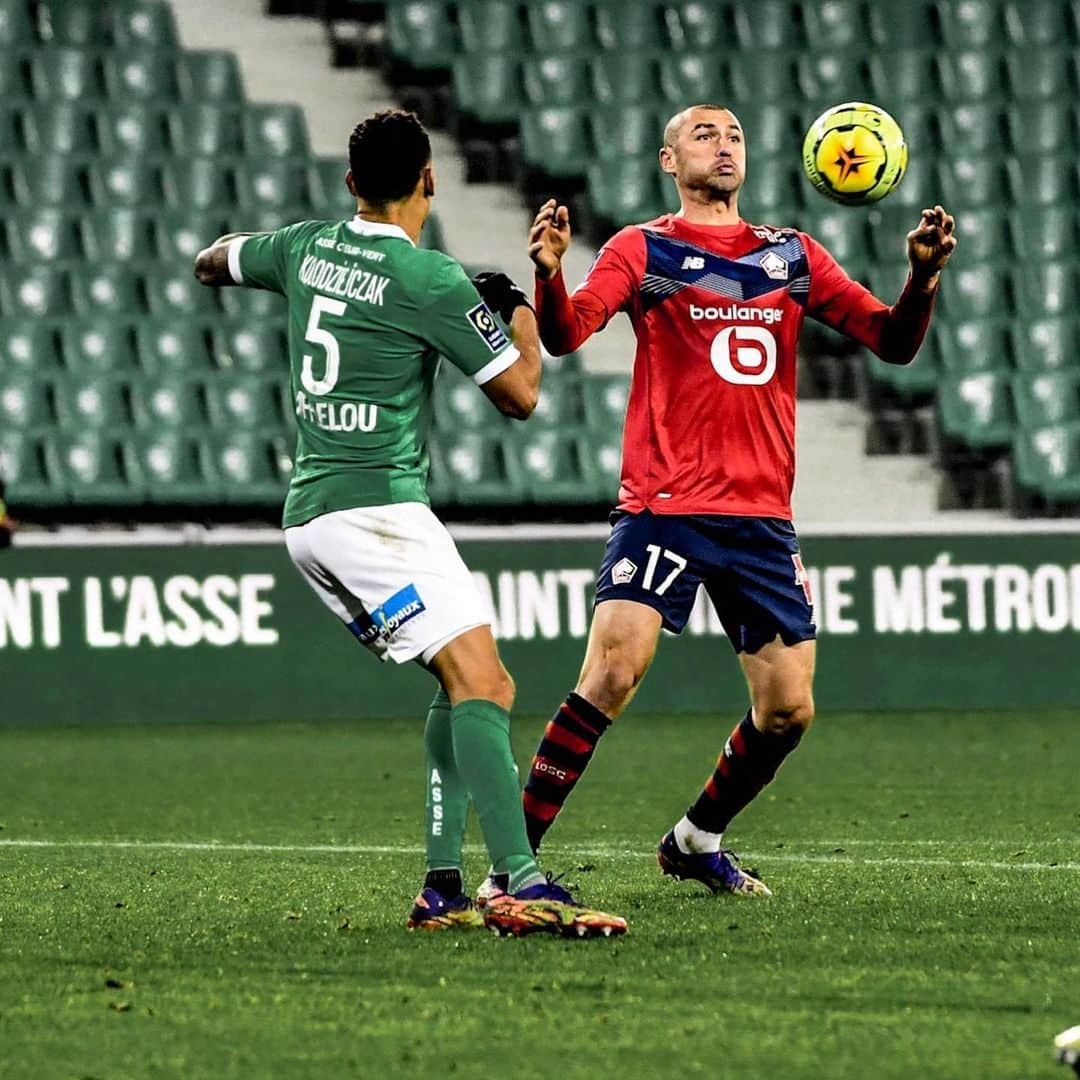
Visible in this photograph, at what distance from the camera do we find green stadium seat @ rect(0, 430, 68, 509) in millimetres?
12328

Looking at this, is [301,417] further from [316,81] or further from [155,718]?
[316,81]

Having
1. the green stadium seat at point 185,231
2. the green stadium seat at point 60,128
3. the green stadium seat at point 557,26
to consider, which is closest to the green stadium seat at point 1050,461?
the green stadium seat at point 557,26

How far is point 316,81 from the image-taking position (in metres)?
15.5

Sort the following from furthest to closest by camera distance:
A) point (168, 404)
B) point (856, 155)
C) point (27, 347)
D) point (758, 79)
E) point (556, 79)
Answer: point (758, 79)
point (556, 79)
point (27, 347)
point (168, 404)
point (856, 155)

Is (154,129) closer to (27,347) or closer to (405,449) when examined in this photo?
(27,347)

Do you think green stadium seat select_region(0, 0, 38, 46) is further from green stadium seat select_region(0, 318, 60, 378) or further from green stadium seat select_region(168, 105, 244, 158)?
green stadium seat select_region(0, 318, 60, 378)

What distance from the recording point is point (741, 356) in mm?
5918

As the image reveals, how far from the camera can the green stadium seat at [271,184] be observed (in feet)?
46.4

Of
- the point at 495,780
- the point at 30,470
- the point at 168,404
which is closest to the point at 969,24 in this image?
the point at 168,404

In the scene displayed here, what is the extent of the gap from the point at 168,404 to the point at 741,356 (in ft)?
24.7

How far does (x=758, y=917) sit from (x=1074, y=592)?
23.0ft

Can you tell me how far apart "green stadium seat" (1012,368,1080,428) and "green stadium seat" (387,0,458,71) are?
170 inches

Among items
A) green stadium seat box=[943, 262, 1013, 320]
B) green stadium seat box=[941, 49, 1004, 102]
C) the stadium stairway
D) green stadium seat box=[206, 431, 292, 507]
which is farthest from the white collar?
green stadium seat box=[941, 49, 1004, 102]

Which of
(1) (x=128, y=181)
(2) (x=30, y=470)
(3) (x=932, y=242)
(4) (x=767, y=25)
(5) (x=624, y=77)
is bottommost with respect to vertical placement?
(2) (x=30, y=470)
